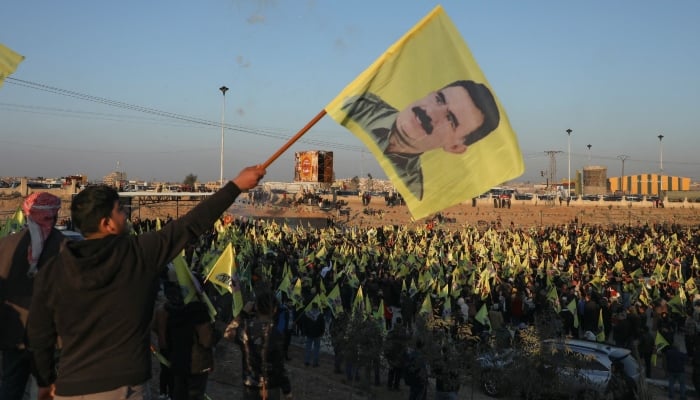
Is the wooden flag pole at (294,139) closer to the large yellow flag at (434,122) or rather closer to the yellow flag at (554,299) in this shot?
the large yellow flag at (434,122)

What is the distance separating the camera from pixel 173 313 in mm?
4746

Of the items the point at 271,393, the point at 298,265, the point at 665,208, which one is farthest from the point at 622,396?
the point at 665,208

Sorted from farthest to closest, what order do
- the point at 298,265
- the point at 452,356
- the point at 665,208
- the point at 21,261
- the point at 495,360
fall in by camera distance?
the point at 665,208
the point at 298,265
the point at 495,360
the point at 452,356
the point at 21,261

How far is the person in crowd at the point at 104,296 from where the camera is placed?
2.56 metres

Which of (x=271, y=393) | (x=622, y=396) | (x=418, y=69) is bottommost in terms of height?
(x=622, y=396)

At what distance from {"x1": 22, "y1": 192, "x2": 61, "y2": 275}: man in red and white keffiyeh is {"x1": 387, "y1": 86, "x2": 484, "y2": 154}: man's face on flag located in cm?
231

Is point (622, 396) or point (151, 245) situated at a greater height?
point (151, 245)

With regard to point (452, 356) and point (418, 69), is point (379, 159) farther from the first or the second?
point (452, 356)

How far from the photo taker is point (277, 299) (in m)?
8.01

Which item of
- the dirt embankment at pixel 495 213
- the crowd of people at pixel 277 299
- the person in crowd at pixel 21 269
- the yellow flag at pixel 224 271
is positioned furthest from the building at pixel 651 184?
the person in crowd at pixel 21 269

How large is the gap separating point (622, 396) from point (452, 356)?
123 inches

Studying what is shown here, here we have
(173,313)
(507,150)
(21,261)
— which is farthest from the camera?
(173,313)

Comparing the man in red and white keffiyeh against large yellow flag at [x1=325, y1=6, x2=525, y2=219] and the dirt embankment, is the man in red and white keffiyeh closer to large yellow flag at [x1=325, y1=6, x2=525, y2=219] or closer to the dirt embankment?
large yellow flag at [x1=325, y1=6, x2=525, y2=219]

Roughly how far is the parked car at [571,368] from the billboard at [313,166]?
195 ft
